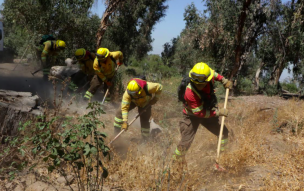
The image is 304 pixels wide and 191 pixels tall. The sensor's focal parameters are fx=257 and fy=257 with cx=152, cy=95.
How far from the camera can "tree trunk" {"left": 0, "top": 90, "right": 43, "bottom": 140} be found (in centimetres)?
382

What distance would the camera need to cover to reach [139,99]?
4.73m

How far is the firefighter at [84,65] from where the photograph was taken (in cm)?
686

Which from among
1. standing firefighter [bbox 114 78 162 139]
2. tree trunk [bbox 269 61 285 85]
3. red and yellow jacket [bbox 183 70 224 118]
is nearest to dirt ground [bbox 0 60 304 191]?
standing firefighter [bbox 114 78 162 139]

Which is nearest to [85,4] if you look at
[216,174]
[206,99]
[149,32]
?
[206,99]

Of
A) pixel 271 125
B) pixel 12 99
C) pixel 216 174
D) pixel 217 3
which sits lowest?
pixel 216 174

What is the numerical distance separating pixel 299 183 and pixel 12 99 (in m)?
4.39

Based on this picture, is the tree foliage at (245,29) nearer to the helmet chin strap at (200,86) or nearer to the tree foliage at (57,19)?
the tree foliage at (57,19)

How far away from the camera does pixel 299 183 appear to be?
3143mm

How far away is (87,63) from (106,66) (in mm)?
1006

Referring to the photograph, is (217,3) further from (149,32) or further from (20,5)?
(149,32)

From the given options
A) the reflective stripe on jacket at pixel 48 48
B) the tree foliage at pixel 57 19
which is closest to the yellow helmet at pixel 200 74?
the reflective stripe on jacket at pixel 48 48

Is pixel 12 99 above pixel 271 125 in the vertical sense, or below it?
above

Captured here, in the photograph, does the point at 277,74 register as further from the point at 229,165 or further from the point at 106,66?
the point at 229,165

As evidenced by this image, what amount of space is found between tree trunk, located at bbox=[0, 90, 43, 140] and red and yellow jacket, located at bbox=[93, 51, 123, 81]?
217 centimetres
